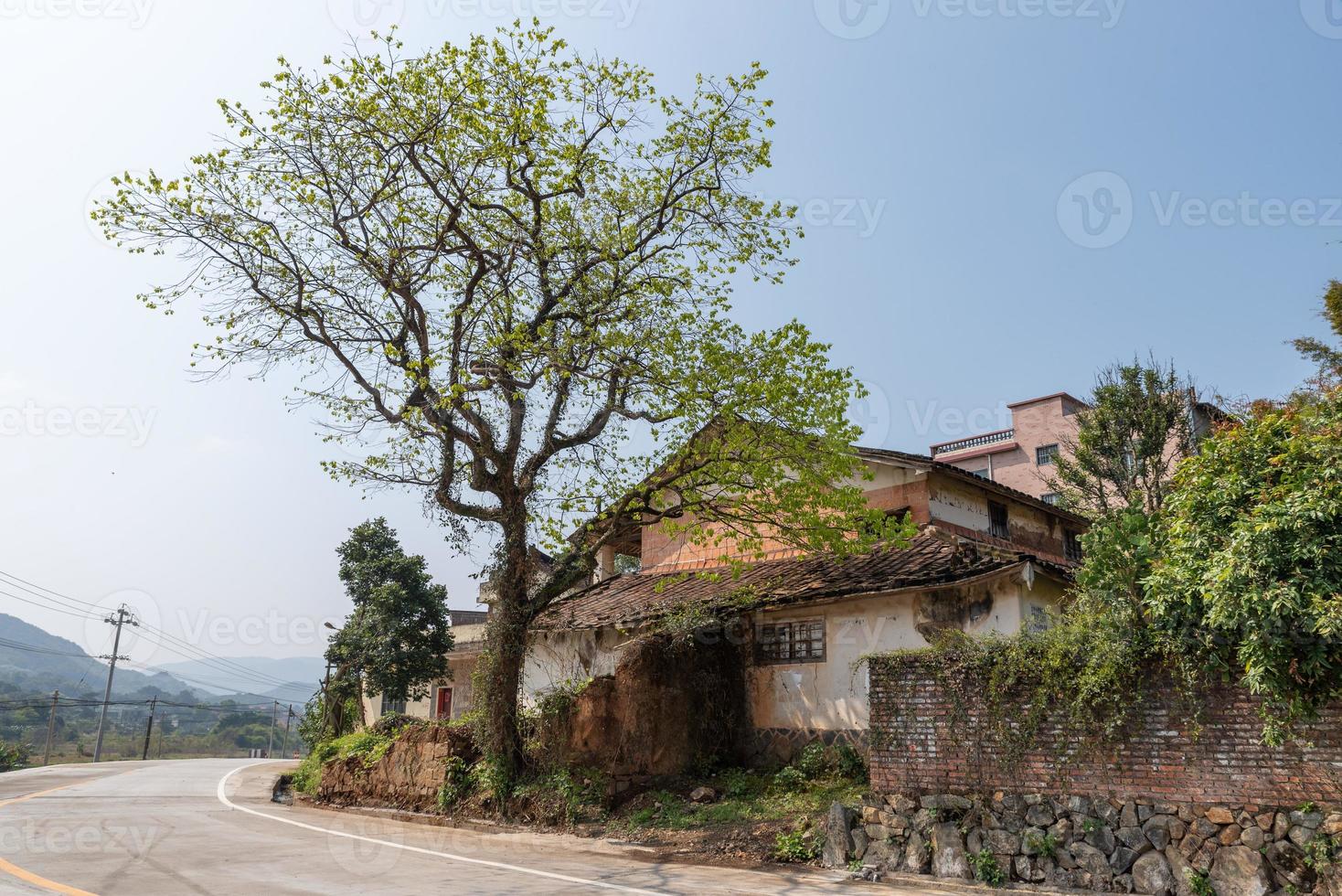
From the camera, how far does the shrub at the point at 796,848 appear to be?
11617mm

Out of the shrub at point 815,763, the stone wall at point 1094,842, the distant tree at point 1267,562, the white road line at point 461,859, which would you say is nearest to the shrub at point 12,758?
the white road line at point 461,859

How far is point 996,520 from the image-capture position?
22766 mm

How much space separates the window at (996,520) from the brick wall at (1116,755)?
454 inches

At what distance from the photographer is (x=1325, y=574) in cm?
841

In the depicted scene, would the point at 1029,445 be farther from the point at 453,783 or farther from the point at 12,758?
the point at 12,758

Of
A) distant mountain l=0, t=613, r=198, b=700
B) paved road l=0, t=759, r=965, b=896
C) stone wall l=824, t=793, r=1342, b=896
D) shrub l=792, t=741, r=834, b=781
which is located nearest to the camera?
stone wall l=824, t=793, r=1342, b=896

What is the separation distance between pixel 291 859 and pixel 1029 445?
4153cm

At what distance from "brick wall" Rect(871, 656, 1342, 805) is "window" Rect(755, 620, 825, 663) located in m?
4.77

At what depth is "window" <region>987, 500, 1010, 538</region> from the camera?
22453 millimetres

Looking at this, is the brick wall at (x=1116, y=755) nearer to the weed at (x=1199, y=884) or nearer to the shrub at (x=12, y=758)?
the weed at (x=1199, y=884)

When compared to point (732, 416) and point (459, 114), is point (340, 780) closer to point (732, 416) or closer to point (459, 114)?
point (732, 416)

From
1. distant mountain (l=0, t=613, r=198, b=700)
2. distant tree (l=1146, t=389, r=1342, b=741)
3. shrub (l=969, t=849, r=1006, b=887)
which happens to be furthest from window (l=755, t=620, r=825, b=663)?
distant mountain (l=0, t=613, r=198, b=700)

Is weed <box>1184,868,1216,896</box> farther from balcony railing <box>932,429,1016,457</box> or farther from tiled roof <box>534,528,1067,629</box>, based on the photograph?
balcony railing <box>932,429,1016,457</box>

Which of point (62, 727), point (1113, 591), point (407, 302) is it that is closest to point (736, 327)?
point (407, 302)
